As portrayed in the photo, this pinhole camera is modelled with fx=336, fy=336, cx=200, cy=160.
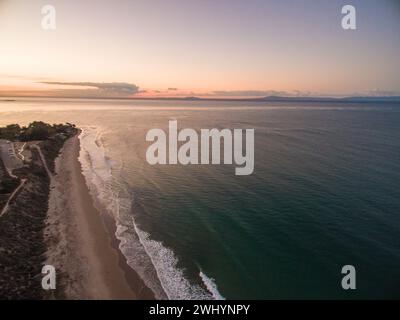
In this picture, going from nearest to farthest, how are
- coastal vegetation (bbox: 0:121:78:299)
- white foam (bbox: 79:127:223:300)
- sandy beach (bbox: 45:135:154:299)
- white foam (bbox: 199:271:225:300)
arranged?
coastal vegetation (bbox: 0:121:78:299) → white foam (bbox: 199:271:225:300) → sandy beach (bbox: 45:135:154:299) → white foam (bbox: 79:127:223:300)

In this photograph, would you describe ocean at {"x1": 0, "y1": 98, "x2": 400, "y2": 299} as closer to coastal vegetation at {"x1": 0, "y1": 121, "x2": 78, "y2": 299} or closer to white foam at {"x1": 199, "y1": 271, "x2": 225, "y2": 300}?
white foam at {"x1": 199, "y1": 271, "x2": 225, "y2": 300}

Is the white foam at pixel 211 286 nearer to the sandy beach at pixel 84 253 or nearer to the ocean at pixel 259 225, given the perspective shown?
the ocean at pixel 259 225

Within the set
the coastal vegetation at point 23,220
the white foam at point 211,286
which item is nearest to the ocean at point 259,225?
the white foam at point 211,286

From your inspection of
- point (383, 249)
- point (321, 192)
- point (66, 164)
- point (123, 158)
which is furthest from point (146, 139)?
point (383, 249)

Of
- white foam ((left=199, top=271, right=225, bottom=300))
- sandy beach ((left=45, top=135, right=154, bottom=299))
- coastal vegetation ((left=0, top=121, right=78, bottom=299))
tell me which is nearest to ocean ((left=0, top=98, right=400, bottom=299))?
white foam ((left=199, top=271, right=225, bottom=300))

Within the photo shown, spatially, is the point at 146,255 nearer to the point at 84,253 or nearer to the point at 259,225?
the point at 84,253

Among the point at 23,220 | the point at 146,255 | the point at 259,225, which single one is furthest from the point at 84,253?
the point at 259,225

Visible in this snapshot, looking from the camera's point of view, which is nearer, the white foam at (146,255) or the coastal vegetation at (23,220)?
the coastal vegetation at (23,220)

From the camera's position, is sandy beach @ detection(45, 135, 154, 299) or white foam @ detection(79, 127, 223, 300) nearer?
sandy beach @ detection(45, 135, 154, 299)

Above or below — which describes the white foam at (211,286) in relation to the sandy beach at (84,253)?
below
